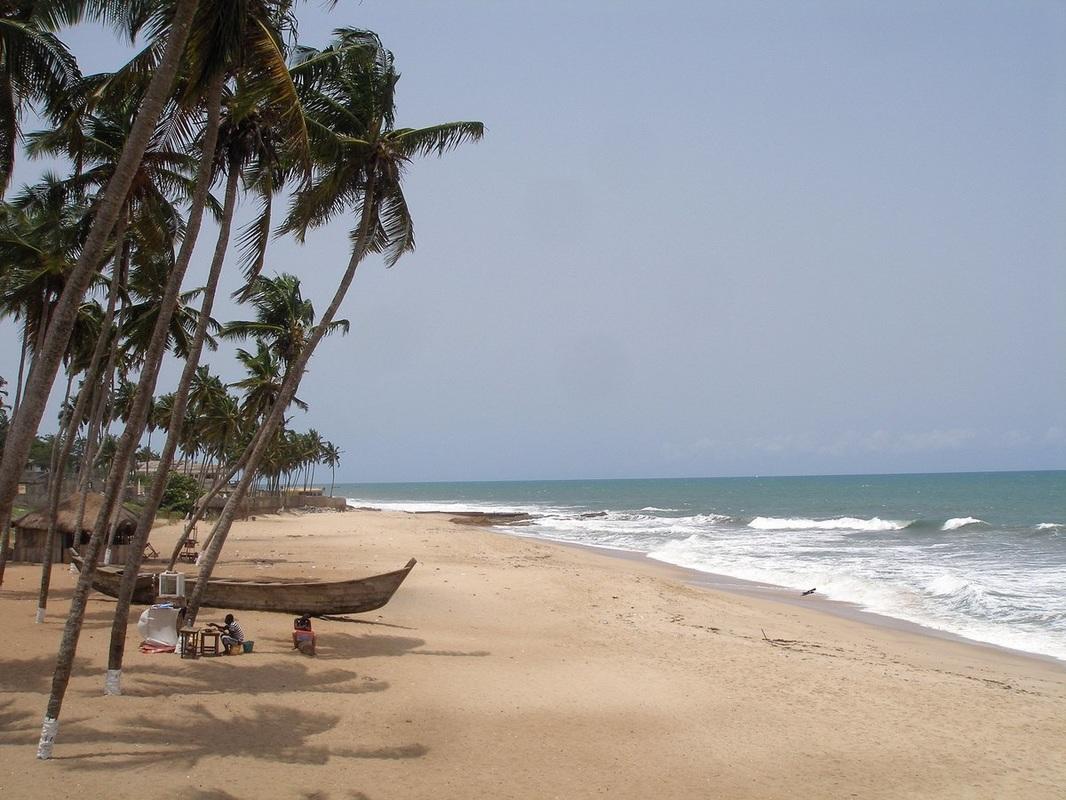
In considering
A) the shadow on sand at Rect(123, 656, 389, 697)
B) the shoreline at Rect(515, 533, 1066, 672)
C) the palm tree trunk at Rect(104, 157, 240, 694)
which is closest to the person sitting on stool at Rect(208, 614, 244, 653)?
the shadow on sand at Rect(123, 656, 389, 697)

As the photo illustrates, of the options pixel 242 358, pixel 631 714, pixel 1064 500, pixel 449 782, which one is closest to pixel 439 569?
pixel 242 358

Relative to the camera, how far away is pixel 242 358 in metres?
23.2

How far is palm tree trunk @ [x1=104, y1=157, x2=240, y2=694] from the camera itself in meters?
7.99

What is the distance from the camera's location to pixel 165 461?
9070mm

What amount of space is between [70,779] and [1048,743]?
945 centimetres

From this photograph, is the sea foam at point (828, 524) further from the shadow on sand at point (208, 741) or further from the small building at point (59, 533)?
the shadow on sand at point (208, 741)

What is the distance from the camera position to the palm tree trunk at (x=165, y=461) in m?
7.99

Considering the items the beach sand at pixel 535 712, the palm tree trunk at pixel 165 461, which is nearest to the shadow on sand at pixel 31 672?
the beach sand at pixel 535 712

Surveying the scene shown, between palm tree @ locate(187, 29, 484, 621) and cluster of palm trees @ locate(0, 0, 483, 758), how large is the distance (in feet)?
0.09

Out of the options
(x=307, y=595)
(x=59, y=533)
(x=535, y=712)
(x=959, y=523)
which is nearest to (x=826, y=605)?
(x=307, y=595)

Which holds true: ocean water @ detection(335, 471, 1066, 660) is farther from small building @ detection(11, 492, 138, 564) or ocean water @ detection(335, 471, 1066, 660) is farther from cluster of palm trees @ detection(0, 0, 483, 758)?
small building @ detection(11, 492, 138, 564)

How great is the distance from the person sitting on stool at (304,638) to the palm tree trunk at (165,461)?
7.76 feet

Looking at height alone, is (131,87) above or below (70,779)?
above

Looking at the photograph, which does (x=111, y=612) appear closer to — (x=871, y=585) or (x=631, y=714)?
(x=631, y=714)
